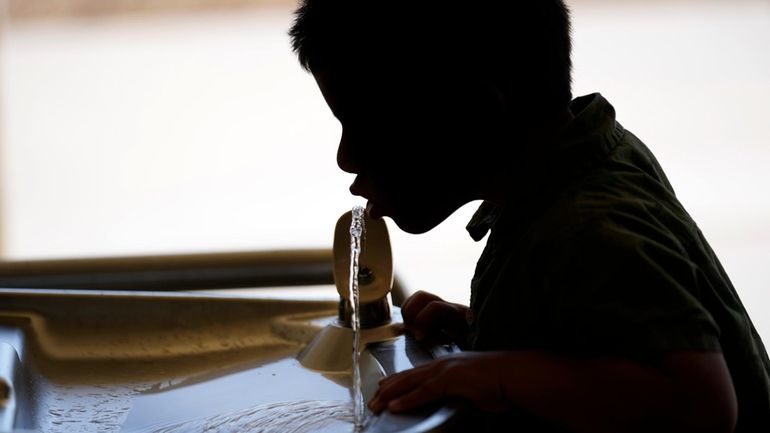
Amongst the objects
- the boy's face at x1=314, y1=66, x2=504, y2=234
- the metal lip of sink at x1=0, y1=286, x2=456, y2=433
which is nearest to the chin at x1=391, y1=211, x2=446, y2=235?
the boy's face at x1=314, y1=66, x2=504, y2=234

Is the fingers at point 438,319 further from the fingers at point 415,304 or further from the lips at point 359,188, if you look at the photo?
the lips at point 359,188

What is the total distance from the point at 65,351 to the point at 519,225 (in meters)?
0.40

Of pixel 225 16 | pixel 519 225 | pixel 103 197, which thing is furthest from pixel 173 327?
pixel 225 16

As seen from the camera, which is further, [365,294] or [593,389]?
[365,294]

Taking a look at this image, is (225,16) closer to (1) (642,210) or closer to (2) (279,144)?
(2) (279,144)

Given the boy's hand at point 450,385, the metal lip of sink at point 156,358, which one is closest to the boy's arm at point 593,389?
the boy's hand at point 450,385

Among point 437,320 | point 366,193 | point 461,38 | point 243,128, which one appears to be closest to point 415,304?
point 437,320

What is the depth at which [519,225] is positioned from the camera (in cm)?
65

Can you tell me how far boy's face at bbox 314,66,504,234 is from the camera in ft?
2.04

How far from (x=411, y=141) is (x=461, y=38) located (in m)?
0.07

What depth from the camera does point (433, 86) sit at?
24.2 inches

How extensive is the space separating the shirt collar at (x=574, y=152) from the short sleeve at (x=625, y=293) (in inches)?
2.7

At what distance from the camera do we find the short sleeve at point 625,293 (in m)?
0.53

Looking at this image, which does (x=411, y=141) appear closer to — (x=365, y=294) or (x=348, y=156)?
(x=348, y=156)
